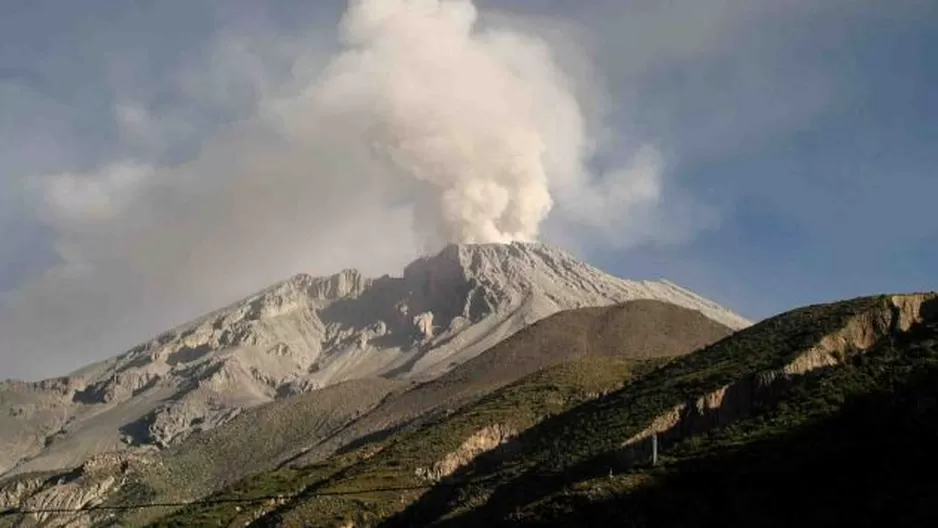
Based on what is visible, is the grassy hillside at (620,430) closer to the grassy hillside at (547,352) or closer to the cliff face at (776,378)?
the cliff face at (776,378)

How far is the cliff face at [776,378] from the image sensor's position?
6444 centimetres

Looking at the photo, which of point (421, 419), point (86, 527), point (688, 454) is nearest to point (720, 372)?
point (688, 454)

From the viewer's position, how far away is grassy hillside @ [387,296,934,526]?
51.3 metres

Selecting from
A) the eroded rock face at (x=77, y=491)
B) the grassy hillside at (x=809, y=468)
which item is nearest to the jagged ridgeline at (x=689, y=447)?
the grassy hillside at (x=809, y=468)

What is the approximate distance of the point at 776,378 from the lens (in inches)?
2554

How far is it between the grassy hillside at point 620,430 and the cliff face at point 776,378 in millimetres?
532

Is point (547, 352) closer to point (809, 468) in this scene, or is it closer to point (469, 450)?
point (469, 450)

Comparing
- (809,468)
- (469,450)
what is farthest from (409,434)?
(809,468)

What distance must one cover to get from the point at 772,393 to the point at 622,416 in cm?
1238

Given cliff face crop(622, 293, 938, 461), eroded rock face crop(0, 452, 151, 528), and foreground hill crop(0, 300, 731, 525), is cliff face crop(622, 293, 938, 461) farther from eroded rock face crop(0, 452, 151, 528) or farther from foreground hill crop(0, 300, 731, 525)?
eroded rock face crop(0, 452, 151, 528)

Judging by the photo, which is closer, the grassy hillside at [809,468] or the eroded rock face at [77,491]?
the grassy hillside at [809,468]

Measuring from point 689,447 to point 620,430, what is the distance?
14944 millimetres

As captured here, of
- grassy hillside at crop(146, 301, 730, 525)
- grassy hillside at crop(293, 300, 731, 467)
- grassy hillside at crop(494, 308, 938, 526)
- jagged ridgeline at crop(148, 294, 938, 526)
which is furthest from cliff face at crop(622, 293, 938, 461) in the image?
grassy hillside at crop(293, 300, 731, 467)

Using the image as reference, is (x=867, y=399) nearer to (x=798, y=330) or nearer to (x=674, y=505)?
(x=674, y=505)
